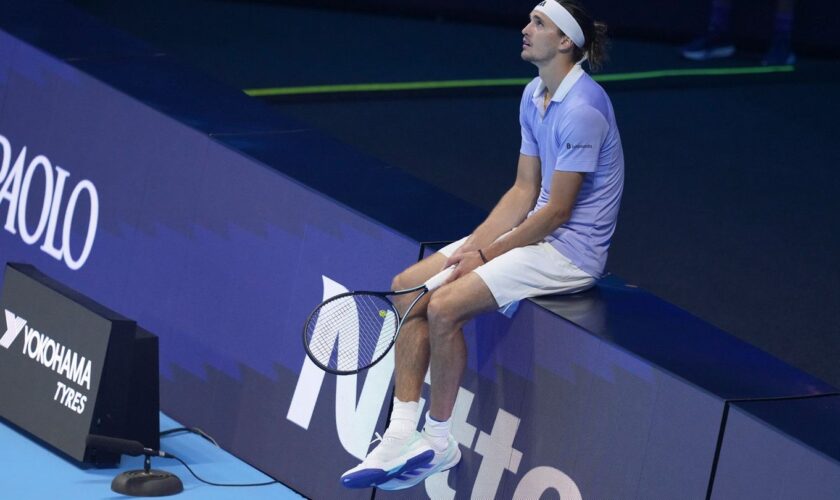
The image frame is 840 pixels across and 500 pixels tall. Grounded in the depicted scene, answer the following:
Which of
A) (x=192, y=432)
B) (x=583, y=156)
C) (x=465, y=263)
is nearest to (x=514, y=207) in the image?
(x=465, y=263)

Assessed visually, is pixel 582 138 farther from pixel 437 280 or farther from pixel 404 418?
pixel 404 418

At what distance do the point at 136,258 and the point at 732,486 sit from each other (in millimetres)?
3392

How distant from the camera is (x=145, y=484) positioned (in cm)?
612

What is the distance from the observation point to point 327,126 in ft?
36.1

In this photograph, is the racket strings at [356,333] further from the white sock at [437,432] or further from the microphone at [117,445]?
the microphone at [117,445]

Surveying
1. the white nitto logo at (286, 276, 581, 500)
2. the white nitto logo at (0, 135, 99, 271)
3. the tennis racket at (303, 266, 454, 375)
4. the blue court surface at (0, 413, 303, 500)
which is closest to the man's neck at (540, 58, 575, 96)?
the tennis racket at (303, 266, 454, 375)

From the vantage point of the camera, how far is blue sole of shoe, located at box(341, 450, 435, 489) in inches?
217

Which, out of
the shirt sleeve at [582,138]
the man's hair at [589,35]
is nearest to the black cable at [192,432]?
the shirt sleeve at [582,138]

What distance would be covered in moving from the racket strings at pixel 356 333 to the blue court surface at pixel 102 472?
2.55 ft

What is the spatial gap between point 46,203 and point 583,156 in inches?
124

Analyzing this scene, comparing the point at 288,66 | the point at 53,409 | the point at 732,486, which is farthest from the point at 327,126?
the point at 732,486

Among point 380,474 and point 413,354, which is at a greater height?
point 413,354

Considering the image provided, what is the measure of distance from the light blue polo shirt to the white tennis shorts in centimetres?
4

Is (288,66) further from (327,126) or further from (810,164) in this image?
(810,164)
